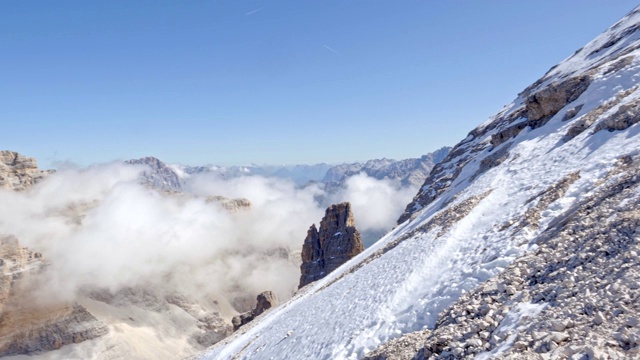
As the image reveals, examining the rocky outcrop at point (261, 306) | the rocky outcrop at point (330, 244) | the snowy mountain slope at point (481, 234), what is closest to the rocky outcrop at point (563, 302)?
the snowy mountain slope at point (481, 234)

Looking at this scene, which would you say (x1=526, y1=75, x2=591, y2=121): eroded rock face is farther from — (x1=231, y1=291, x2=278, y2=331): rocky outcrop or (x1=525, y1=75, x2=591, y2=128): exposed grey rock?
(x1=231, y1=291, x2=278, y2=331): rocky outcrop

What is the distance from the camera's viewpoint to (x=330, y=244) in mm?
167625

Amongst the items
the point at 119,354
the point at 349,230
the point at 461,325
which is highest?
the point at 461,325

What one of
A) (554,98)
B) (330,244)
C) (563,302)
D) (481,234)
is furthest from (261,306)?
(563,302)

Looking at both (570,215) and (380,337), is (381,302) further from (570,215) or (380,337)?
(570,215)

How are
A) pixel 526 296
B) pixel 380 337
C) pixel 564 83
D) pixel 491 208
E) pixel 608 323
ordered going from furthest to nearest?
pixel 564 83 → pixel 491 208 → pixel 380 337 → pixel 526 296 → pixel 608 323

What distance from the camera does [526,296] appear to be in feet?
40.8

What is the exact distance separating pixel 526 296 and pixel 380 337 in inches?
265

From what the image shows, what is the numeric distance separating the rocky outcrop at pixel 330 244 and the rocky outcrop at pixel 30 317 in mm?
105987

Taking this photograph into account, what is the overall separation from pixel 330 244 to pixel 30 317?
144220mm

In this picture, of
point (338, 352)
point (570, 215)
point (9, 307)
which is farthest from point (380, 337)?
point (9, 307)

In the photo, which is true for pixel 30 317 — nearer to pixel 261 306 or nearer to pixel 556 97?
A: pixel 261 306

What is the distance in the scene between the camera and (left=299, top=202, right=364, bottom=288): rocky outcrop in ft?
530

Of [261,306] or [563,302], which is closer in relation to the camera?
[563,302]
